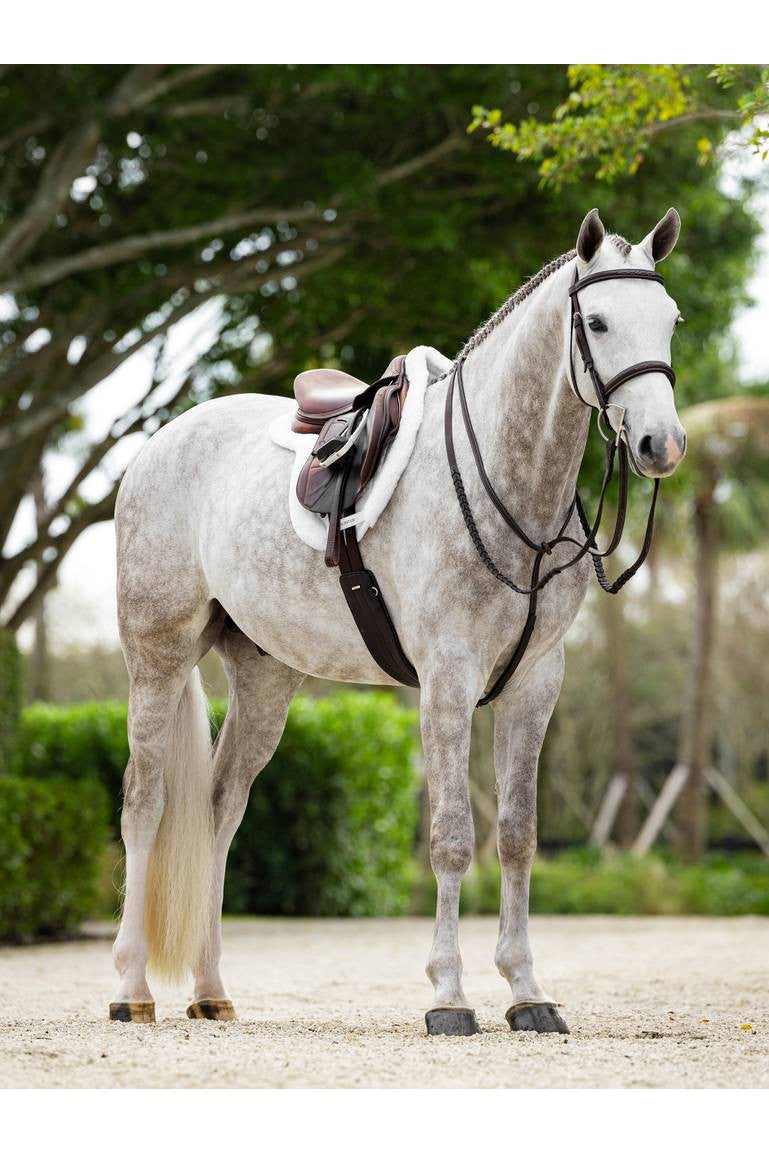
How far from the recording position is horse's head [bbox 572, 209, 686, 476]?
4090 mm

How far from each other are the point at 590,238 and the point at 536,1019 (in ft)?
9.07

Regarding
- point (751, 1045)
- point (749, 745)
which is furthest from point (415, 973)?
point (749, 745)

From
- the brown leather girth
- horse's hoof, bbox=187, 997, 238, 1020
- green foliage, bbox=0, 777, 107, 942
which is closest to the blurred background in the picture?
green foliage, bbox=0, 777, 107, 942

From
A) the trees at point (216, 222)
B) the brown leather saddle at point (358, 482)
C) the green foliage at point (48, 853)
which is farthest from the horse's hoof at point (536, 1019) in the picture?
the trees at point (216, 222)

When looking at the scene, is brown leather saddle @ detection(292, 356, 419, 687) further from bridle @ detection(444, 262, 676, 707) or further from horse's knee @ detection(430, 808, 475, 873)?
horse's knee @ detection(430, 808, 475, 873)

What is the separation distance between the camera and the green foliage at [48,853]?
410 inches

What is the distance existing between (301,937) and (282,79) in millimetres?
7287

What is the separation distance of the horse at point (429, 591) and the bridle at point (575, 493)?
1cm

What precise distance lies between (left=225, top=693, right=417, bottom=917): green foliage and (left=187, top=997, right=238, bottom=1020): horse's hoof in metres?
8.14

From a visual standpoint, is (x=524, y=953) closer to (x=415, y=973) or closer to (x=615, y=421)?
(x=615, y=421)

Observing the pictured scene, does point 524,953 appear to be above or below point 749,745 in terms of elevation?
below

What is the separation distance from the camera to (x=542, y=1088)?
142 inches

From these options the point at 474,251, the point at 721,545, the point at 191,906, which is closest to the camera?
the point at 191,906

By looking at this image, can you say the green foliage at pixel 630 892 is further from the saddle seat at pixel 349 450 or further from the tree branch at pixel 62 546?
the saddle seat at pixel 349 450
